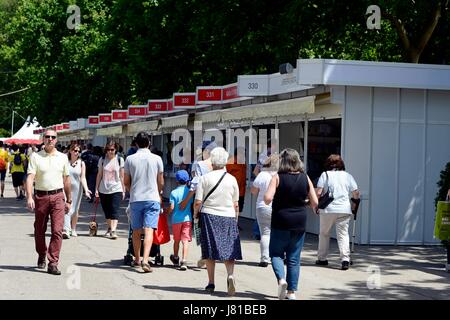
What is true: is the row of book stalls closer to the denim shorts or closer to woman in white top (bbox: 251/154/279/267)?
woman in white top (bbox: 251/154/279/267)

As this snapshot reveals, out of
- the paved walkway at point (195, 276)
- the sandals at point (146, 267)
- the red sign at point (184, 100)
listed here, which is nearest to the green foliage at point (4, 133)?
the red sign at point (184, 100)

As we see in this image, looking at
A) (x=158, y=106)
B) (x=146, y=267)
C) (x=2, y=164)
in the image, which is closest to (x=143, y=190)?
(x=146, y=267)

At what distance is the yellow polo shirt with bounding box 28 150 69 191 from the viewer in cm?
1184

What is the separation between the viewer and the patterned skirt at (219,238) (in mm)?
10383

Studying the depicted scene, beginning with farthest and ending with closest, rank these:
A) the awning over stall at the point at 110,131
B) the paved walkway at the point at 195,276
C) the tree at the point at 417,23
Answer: the awning over stall at the point at 110,131, the tree at the point at 417,23, the paved walkway at the point at 195,276

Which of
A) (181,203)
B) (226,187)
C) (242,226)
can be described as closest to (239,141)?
(242,226)

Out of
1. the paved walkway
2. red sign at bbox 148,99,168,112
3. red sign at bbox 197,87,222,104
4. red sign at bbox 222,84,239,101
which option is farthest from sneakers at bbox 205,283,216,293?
red sign at bbox 148,99,168,112

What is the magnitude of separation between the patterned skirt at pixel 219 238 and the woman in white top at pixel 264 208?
2.51 meters

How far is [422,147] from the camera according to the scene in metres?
17.6

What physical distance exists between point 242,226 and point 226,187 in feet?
34.9

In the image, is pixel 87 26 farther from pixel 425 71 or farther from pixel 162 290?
pixel 162 290

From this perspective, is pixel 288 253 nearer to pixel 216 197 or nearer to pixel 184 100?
pixel 216 197

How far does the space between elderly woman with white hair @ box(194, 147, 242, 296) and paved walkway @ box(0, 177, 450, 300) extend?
0.44 m

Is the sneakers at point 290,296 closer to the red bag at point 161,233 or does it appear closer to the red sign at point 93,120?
the red bag at point 161,233
